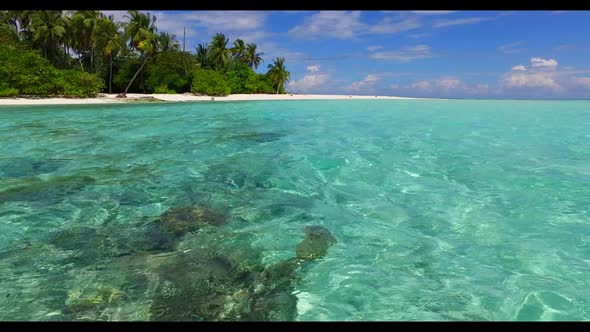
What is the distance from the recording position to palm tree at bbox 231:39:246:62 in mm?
68250

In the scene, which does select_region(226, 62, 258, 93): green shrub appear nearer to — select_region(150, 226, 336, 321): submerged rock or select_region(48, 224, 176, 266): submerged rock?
select_region(48, 224, 176, 266): submerged rock

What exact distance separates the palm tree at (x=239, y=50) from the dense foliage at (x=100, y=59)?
511 cm

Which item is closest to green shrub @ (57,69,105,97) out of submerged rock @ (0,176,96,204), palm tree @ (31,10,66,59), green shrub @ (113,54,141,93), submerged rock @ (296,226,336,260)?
palm tree @ (31,10,66,59)

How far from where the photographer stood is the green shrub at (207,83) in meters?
52.3

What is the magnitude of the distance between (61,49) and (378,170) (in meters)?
58.8

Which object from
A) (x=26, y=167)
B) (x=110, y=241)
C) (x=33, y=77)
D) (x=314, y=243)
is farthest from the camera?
(x=33, y=77)

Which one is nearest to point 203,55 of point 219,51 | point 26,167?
point 219,51

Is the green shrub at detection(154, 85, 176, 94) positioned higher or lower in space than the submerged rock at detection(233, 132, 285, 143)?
higher

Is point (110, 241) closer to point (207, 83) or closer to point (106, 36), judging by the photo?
point (106, 36)

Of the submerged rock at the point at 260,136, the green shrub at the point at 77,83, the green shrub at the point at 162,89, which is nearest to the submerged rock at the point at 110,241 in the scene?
the submerged rock at the point at 260,136

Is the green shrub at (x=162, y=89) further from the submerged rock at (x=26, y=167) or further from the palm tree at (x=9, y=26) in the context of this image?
the submerged rock at (x=26, y=167)

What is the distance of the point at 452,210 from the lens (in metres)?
6.66

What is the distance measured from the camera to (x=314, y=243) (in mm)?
5074

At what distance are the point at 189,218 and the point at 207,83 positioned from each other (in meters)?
50.0
